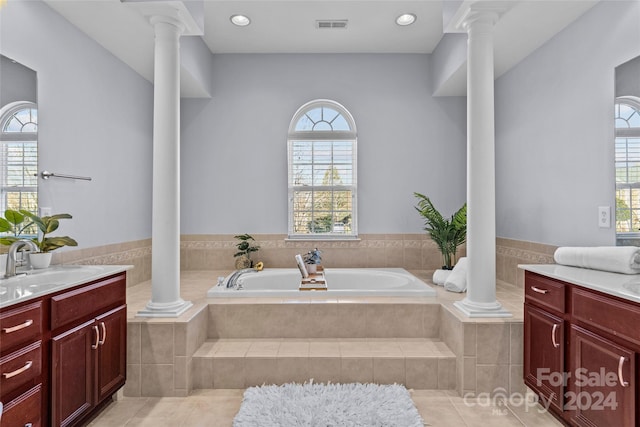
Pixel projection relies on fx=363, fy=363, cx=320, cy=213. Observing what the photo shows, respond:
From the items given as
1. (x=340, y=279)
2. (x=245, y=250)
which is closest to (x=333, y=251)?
(x=340, y=279)

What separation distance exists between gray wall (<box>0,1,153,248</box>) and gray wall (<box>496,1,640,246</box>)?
145 inches

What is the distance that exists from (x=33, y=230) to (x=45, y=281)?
0.64 meters

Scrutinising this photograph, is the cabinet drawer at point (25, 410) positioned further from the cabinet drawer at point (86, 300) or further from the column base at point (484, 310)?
the column base at point (484, 310)

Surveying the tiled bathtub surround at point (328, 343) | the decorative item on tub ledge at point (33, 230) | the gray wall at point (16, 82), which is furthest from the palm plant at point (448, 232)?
the gray wall at point (16, 82)

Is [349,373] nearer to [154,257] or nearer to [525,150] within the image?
[154,257]

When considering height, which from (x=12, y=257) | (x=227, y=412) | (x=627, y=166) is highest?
(x=627, y=166)

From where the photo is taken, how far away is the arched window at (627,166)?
216cm

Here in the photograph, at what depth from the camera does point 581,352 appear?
1.76m

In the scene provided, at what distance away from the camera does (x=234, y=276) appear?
328 centimetres

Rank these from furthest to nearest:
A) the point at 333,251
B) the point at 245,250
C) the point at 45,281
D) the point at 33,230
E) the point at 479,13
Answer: the point at 333,251, the point at 245,250, the point at 479,13, the point at 33,230, the point at 45,281

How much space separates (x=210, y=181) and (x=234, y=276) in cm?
138

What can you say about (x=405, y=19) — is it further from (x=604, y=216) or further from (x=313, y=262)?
(x=313, y=262)

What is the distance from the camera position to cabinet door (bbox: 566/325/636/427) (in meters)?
1.48

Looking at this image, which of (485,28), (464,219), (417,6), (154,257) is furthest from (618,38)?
(154,257)
